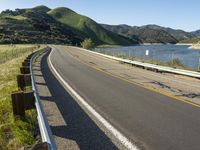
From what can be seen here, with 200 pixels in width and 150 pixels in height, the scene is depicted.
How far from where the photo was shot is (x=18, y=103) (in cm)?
692

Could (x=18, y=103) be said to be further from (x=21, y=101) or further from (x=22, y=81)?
(x=22, y=81)

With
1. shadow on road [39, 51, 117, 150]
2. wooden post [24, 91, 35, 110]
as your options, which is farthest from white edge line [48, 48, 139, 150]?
wooden post [24, 91, 35, 110]

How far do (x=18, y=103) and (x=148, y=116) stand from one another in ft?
11.5

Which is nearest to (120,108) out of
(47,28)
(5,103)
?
(5,103)

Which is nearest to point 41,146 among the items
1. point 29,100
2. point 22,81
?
point 29,100

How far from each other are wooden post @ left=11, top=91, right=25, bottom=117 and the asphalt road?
2.26 metres

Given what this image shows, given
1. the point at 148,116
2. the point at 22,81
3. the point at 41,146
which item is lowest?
the point at 148,116

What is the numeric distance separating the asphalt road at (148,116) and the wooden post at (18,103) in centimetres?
226

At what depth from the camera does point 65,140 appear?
6152 mm

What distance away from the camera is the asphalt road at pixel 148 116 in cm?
614

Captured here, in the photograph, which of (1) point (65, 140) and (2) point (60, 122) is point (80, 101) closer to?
(2) point (60, 122)

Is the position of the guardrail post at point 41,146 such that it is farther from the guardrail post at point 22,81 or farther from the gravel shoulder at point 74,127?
the guardrail post at point 22,81

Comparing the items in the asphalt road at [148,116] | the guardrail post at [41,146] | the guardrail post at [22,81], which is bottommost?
the asphalt road at [148,116]

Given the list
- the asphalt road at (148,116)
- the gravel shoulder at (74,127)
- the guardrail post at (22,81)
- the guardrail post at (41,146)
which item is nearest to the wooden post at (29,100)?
the gravel shoulder at (74,127)
